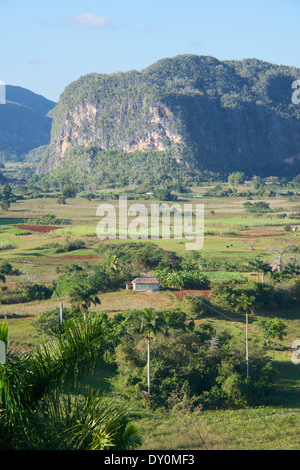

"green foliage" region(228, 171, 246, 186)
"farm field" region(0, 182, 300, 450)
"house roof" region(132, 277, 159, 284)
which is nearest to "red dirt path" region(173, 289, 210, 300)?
"farm field" region(0, 182, 300, 450)

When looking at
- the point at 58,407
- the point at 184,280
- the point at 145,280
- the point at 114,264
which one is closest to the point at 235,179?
the point at 114,264

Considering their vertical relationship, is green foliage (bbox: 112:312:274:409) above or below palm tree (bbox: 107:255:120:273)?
below

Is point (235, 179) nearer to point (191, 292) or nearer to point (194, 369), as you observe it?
point (191, 292)

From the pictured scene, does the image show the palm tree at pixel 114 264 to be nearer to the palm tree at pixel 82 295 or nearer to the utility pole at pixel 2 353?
the palm tree at pixel 82 295

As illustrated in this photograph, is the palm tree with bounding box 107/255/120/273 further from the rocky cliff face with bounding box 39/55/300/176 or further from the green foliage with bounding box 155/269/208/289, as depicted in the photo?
the rocky cliff face with bounding box 39/55/300/176

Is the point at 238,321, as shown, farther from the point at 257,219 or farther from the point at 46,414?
the point at 257,219
